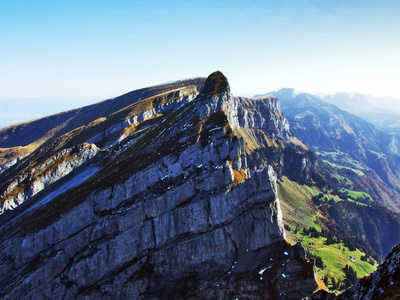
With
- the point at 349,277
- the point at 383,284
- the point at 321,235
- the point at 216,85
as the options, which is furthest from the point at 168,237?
the point at 321,235

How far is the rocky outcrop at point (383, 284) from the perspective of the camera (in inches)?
696

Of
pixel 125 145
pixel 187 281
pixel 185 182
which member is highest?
pixel 125 145

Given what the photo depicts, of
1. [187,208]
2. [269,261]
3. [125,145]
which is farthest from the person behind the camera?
[125,145]

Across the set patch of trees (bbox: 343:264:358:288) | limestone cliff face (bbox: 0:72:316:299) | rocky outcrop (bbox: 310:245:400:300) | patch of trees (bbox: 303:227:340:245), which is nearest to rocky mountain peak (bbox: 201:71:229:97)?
limestone cliff face (bbox: 0:72:316:299)

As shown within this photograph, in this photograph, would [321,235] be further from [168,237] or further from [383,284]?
[383,284]

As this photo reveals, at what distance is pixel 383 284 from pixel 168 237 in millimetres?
51607

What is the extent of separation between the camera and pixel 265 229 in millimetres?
58969

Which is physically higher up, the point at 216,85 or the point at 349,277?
the point at 216,85

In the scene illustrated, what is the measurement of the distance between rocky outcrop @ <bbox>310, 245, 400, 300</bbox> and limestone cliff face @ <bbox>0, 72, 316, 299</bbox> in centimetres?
3330

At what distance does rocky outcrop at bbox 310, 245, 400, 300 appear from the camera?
17.7 m

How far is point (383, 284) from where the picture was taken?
19281 mm

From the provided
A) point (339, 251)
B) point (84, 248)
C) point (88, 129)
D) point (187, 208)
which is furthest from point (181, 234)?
point (339, 251)

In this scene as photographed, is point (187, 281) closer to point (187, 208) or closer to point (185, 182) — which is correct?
point (187, 208)

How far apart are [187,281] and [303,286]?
2691 cm
